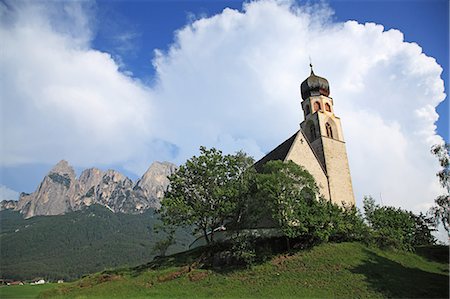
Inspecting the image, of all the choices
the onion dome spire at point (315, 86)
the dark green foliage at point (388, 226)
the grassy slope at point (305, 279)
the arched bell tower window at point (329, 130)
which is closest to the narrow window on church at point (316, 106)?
the onion dome spire at point (315, 86)

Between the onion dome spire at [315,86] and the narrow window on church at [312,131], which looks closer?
the narrow window on church at [312,131]

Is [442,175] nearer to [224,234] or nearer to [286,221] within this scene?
[286,221]

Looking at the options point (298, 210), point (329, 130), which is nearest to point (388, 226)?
point (298, 210)

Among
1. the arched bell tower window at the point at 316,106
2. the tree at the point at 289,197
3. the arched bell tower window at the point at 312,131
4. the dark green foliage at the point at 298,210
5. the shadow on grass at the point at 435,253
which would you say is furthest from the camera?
the arched bell tower window at the point at 316,106

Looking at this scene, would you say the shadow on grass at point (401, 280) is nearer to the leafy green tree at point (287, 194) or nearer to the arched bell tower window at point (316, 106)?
the leafy green tree at point (287, 194)

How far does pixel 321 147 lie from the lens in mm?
42156

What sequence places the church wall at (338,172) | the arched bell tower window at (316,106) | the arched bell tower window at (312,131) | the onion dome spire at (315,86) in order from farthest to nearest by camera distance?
the onion dome spire at (315,86) → the arched bell tower window at (316,106) → the arched bell tower window at (312,131) → the church wall at (338,172)

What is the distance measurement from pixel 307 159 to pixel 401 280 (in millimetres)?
18128

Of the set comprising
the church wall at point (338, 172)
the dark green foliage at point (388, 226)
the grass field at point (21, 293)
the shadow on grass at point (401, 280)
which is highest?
the church wall at point (338, 172)

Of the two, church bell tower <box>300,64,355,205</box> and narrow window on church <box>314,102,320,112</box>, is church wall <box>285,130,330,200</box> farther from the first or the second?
narrow window on church <box>314,102,320,112</box>

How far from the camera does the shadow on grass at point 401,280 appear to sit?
67.7 feet

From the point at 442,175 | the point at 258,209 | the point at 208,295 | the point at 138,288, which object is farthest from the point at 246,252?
the point at 442,175

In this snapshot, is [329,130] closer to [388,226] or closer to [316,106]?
[316,106]

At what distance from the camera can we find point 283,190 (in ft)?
96.0
